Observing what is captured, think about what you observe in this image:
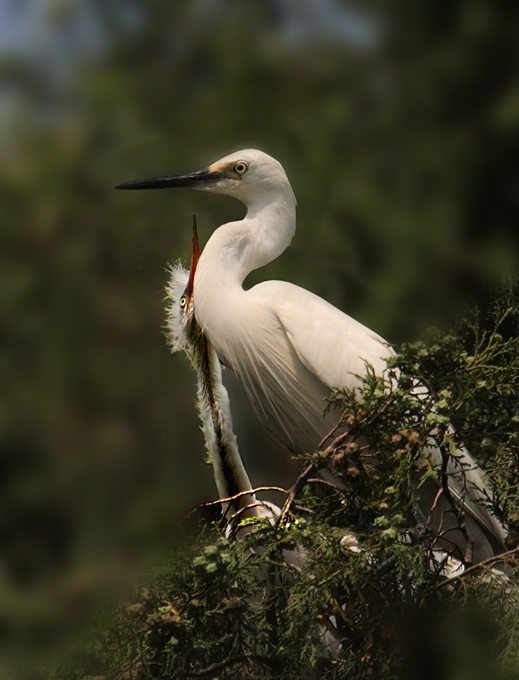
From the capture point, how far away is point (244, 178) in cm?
148

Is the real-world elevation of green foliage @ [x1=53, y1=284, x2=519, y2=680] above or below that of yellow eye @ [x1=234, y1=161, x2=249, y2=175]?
below

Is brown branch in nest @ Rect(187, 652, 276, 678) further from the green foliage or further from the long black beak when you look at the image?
the long black beak

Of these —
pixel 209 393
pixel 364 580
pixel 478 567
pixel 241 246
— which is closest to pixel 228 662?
pixel 364 580

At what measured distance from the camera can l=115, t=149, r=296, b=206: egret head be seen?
4.83 ft

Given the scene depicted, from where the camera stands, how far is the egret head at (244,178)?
1.47 m

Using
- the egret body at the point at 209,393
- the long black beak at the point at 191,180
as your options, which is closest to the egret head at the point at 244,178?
the long black beak at the point at 191,180

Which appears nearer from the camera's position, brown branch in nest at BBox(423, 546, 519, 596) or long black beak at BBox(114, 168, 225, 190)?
brown branch in nest at BBox(423, 546, 519, 596)

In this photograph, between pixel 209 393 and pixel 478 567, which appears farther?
pixel 209 393

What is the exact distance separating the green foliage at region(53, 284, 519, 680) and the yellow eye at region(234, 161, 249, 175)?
59 cm

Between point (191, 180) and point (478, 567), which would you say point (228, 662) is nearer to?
point (478, 567)

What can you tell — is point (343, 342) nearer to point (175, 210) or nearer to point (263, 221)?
point (263, 221)

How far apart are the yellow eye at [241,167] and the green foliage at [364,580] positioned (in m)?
0.59

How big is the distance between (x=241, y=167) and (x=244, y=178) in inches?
0.7

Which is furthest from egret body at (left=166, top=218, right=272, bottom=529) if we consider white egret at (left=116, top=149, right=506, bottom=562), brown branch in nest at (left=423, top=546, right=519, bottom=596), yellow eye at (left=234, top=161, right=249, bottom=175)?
brown branch in nest at (left=423, top=546, right=519, bottom=596)
